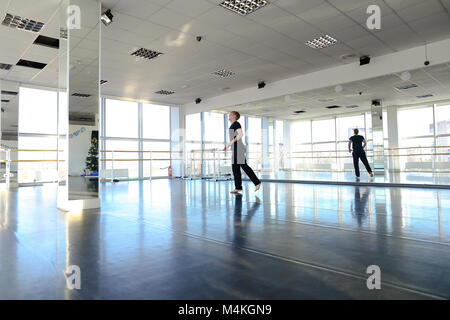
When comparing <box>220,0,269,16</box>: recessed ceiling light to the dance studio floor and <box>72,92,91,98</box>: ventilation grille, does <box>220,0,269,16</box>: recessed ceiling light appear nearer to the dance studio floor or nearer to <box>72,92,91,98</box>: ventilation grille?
<box>72,92,91,98</box>: ventilation grille

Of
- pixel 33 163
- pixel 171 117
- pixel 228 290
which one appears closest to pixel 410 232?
pixel 228 290

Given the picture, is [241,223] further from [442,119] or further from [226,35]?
[442,119]

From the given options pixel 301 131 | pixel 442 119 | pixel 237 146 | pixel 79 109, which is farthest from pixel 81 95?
→ pixel 301 131

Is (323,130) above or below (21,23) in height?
below

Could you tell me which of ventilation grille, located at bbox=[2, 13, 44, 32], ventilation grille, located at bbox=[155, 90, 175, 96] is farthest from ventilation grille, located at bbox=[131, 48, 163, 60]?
ventilation grille, located at bbox=[155, 90, 175, 96]

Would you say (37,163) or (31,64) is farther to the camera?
(37,163)

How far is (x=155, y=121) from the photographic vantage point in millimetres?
11266

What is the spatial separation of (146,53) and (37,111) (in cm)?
471

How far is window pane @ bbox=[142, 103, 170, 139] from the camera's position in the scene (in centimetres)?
1095

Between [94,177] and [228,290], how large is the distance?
9.92 ft

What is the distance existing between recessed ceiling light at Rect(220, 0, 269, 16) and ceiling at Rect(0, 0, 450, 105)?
0.41 feet

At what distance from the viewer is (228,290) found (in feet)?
3.70

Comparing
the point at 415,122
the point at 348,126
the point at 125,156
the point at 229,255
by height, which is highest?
the point at 348,126

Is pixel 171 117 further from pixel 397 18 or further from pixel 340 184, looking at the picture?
pixel 397 18
